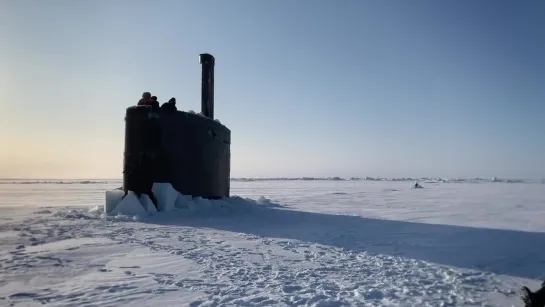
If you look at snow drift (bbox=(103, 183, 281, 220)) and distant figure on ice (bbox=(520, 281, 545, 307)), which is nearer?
distant figure on ice (bbox=(520, 281, 545, 307))

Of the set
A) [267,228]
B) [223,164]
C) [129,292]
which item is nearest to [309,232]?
[267,228]

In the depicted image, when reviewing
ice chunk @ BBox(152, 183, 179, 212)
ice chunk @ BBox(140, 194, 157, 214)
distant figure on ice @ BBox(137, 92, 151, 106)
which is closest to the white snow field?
ice chunk @ BBox(140, 194, 157, 214)

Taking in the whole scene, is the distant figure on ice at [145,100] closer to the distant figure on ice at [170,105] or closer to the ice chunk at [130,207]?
the distant figure on ice at [170,105]

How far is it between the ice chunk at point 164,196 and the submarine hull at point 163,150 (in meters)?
0.19

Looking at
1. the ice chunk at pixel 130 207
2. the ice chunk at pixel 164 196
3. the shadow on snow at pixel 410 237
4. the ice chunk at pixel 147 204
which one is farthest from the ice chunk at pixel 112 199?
the shadow on snow at pixel 410 237

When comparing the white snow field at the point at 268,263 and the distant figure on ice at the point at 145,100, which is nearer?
the white snow field at the point at 268,263

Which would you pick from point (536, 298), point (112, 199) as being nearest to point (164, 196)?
point (112, 199)

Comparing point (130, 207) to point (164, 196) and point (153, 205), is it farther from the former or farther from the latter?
point (164, 196)

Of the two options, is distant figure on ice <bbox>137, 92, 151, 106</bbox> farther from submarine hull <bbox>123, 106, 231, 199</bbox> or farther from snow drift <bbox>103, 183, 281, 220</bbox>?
snow drift <bbox>103, 183, 281, 220</bbox>

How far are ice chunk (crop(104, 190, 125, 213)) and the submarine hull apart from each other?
337mm

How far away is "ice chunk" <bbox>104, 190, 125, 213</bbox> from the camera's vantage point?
29.2ft

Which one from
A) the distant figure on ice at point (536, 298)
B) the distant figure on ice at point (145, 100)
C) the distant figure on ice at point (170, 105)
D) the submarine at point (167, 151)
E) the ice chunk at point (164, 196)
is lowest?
the distant figure on ice at point (536, 298)

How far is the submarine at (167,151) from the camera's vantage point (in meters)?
9.26

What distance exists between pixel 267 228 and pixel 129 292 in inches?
167
